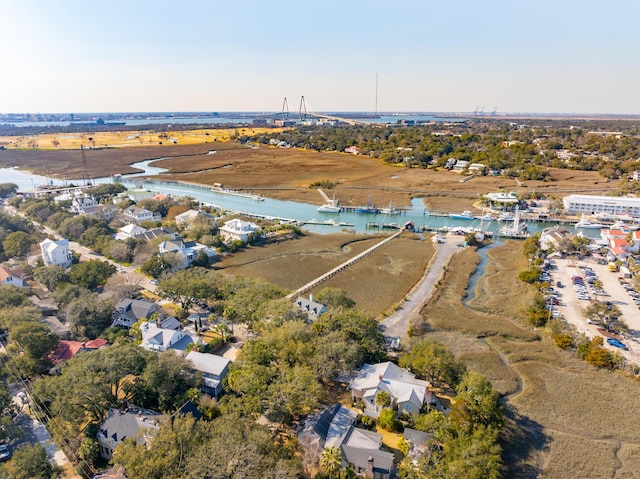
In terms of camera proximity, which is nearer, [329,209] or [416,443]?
[416,443]

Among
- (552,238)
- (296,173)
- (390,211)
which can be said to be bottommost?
(390,211)

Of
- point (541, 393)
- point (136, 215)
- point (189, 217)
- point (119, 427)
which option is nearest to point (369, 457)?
point (119, 427)

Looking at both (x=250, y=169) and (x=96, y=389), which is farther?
(x=250, y=169)

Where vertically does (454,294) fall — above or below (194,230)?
below

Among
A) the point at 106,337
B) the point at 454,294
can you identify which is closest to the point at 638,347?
the point at 454,294

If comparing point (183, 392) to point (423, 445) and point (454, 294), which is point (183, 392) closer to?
point (423, 445)

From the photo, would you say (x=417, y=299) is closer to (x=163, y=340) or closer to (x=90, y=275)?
(x=163, y=340)

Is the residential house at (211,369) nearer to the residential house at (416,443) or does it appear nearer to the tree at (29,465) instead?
the tree at (29,465)
